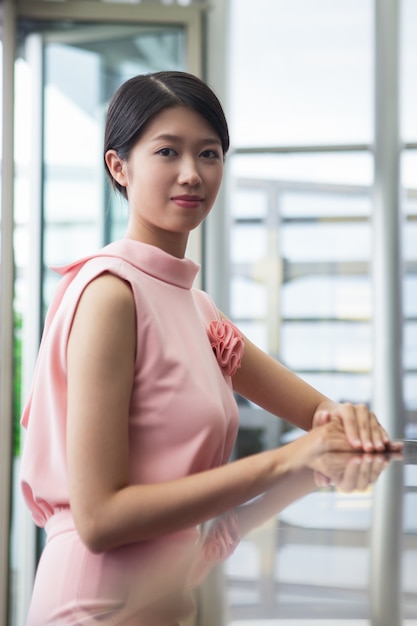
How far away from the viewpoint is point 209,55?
4.15 metres

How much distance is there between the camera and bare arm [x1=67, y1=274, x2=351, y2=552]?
729 mm

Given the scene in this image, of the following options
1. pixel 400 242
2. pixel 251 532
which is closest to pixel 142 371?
pixel 251 532

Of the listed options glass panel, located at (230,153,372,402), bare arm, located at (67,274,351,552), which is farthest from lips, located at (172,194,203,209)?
glass panel, located at (230,153,372,402)

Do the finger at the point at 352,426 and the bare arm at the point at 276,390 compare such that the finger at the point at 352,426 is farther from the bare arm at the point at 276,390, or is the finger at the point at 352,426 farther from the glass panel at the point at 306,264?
the glass panel at the point at 306,264

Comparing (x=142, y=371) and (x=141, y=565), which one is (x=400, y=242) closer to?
(x=142, y=371)

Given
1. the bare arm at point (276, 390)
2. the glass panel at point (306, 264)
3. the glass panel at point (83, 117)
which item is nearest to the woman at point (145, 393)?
the bare arm at point (276, 390)

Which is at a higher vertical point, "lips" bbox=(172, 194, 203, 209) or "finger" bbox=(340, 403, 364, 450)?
"lips" bbox=(172, 194, 203, 209)

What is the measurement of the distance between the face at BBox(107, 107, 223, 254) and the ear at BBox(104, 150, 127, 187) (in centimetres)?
2

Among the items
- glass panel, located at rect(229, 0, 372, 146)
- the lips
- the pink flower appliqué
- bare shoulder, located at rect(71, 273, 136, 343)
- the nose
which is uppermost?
glass panel, located at rect(229, 0, 372, 146)

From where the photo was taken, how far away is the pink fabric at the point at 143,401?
0.89 metres

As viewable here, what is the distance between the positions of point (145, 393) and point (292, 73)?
3.68m

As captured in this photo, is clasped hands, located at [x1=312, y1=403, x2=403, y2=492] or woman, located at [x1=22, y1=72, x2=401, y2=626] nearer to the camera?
woman, located at [x1=22, y1=72, x2=401, y2=626]

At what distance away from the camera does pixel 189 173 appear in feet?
3.37

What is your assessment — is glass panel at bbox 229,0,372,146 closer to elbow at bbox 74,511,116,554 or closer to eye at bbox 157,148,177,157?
eye at bbox 157,148,177,157
